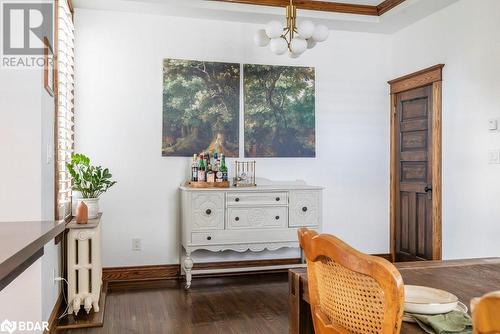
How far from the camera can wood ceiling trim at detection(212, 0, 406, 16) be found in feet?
13.9

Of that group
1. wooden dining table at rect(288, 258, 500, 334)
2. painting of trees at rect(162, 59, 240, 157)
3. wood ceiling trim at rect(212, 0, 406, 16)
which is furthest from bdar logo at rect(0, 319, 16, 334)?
wood ceiling trim at rect(212, 0, 406, 16)

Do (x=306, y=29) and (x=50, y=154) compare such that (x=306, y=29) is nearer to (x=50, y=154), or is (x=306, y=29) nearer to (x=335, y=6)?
(x=335, y=6)

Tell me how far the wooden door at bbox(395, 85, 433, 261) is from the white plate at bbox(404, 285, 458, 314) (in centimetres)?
333

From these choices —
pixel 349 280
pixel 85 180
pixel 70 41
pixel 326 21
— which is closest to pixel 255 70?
pixel 326 21

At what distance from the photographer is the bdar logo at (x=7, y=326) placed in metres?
1.96

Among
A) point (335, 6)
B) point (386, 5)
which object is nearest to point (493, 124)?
point (386, 5)

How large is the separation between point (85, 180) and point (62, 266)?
688 mm

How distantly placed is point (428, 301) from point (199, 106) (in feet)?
11.4

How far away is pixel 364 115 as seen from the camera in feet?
16.3

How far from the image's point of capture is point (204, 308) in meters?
3.47

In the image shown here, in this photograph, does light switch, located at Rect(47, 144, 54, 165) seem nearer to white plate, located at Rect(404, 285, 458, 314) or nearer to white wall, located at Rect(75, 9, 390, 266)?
white wall, located at Rect(75, 9, 390, 266)

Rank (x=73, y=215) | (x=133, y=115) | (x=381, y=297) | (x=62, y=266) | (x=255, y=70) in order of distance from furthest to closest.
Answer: (x=255, y=70) → (x=133, y=115) → (x=73, y=215) → (x=62, y=266) → (x=381, y=297)

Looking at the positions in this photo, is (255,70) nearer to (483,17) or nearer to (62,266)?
(483,17)

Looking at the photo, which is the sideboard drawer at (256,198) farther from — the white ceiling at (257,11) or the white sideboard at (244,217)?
the white ceiling at (257,11)
